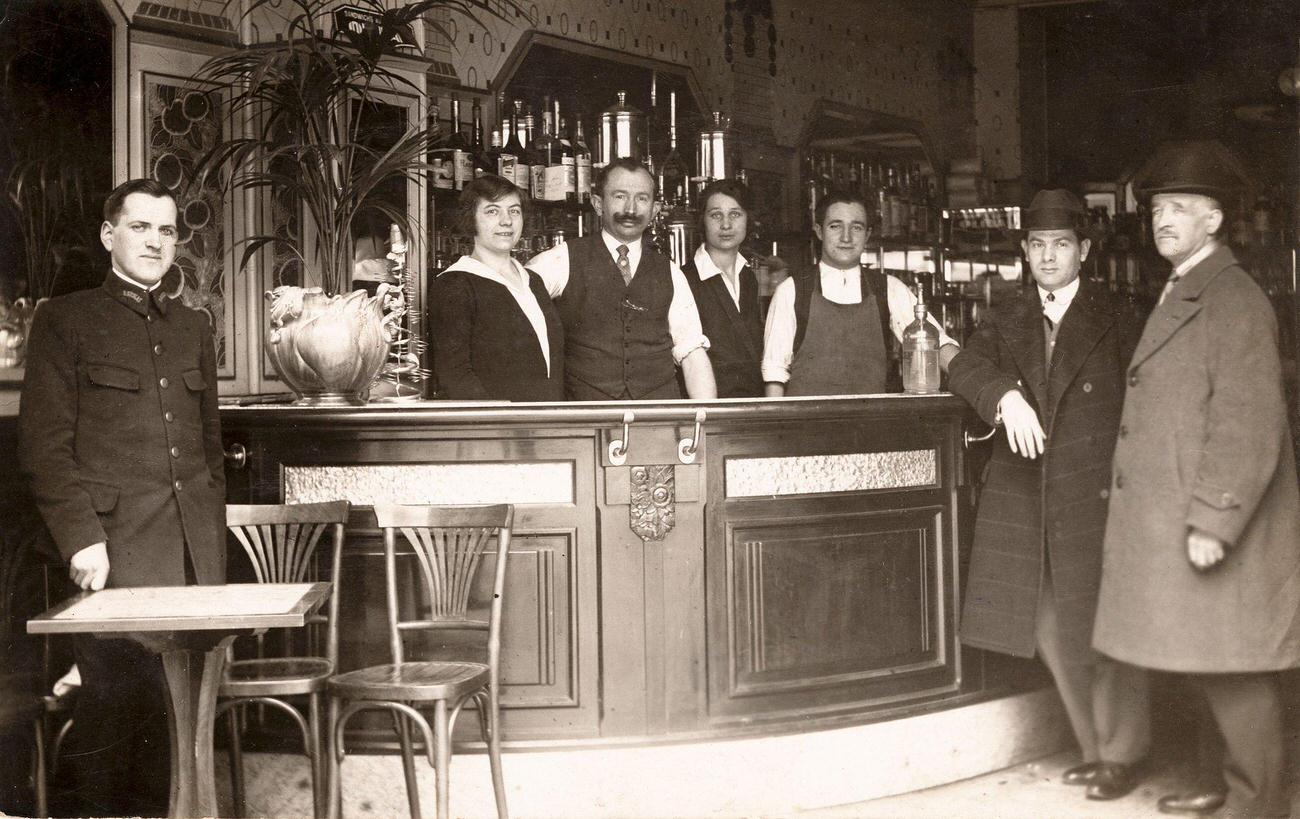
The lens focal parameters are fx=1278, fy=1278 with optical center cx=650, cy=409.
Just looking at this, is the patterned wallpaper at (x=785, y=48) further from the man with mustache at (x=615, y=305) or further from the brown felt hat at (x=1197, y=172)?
the brown felt hat at (x=1197, y=172)

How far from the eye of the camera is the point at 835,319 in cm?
497

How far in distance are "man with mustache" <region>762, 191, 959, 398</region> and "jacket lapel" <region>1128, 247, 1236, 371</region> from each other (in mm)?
1402

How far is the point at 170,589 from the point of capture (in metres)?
2.71

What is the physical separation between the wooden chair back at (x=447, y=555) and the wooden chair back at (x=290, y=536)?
0.41 ft

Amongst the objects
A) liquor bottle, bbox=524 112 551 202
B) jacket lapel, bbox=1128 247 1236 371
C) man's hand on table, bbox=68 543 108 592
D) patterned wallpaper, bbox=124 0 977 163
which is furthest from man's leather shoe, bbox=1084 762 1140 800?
patterned wallpaper, bbox=124 0 977 163

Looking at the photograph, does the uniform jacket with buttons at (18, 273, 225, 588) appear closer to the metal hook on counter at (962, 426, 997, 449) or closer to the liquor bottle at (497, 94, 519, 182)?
the liquor bottle at (497, 94, 519, 182)

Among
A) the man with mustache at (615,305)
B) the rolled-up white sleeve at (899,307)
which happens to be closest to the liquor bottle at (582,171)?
the man with mustache at (615,305)

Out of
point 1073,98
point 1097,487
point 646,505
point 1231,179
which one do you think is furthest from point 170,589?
point 1073,98

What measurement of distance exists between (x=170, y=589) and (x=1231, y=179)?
2984 mm

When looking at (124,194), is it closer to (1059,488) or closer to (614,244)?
(614,244)

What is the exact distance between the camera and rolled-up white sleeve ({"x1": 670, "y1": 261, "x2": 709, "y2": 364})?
466 cm

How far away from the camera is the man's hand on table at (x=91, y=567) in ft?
9.89

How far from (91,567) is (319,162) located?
62.7 inches

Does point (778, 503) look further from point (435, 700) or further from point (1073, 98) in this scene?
point (1073, 98)
